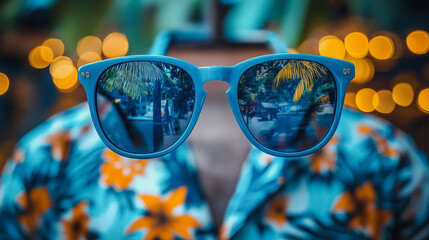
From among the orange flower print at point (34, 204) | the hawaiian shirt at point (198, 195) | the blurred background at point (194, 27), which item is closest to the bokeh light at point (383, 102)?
the blurred background at point (194, 27)

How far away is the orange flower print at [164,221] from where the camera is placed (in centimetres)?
31

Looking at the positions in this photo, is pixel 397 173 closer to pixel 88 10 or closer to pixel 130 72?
pixel 130 72

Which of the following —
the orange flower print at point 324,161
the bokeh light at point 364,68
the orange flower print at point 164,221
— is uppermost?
the bokeh light at point 364,68

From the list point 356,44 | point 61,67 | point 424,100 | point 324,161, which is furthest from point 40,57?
point 424,100

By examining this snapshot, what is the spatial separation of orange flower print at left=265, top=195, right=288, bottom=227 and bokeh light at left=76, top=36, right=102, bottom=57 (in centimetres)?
64

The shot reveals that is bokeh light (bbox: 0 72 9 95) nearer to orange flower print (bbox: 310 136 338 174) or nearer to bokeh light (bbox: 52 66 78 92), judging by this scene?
bokeh light (bbox: 52 66 78 92)

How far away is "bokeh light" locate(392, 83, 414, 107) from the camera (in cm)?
92

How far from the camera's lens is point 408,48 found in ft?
2.78

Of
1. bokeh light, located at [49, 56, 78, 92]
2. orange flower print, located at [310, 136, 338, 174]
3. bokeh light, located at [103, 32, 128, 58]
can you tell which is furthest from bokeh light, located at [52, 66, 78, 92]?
orange flower print, located at [310, 136, 338, 174]

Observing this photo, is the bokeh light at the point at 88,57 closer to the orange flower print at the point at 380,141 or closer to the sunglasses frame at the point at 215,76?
the sunglasses frame at the point at 215,76

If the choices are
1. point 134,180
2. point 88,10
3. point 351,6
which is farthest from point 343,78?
point 88,10

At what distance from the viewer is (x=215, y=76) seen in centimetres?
30

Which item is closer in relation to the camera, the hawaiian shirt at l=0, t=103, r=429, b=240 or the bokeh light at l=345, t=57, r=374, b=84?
the hawaiian shirt at l=0, t=103, r=429, b=240

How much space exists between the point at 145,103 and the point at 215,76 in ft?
0.27
